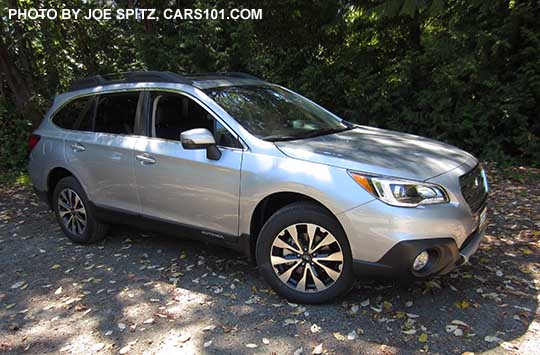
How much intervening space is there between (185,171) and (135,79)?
1.23 meters

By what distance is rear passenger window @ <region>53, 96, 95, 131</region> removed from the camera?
4.78 metres

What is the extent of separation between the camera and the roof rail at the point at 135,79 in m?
4.23

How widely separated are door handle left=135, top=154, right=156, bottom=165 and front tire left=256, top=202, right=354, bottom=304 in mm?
1230

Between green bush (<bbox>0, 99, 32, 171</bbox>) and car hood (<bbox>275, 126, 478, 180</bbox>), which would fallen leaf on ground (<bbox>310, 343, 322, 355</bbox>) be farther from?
green bush (<bbox>0, 99, 32, 171</bbox>)

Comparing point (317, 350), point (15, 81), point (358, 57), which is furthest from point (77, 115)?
point (358, 57)

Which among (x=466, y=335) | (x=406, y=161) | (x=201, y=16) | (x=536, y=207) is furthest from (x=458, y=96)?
(x=466, y=335)

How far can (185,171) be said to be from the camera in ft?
12.7

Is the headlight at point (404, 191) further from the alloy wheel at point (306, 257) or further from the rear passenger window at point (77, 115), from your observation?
the rear passenger window at point (77, 115)

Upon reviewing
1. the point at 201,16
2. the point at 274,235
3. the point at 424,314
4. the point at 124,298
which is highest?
the point at 201,16

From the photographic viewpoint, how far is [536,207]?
18.1 feet

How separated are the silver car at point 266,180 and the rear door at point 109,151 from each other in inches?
0.5

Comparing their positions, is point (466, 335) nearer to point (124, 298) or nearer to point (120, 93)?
point (124, 298)

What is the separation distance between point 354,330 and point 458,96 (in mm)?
6295

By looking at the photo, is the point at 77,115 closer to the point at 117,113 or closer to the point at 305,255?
the point at 117,113
